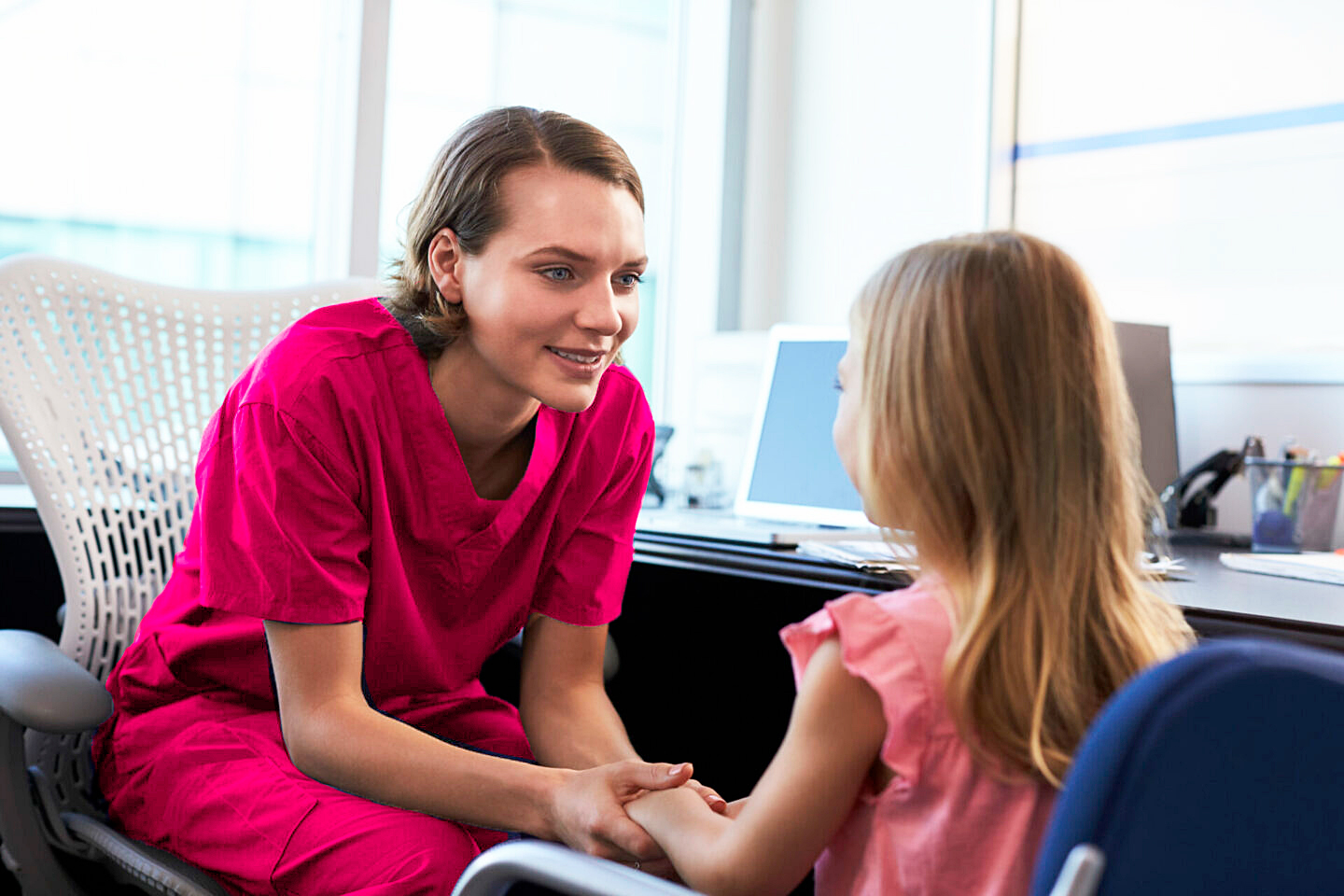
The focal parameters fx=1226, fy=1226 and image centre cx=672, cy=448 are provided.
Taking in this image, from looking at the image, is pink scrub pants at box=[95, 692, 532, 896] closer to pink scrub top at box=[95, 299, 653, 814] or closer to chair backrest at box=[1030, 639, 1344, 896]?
pink scrub top at box=[95, 299, 653, 814]

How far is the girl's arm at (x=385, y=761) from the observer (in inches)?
39.5

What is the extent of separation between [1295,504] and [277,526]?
4.02 ft

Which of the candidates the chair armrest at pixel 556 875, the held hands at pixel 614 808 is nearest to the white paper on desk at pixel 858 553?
the held hands at pixel 614 808

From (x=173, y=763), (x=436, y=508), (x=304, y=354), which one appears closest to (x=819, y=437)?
(x=436, y=508)

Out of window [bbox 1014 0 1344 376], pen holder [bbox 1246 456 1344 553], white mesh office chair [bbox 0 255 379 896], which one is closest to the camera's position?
white mesh office chair [bbox 0 255 379 896]

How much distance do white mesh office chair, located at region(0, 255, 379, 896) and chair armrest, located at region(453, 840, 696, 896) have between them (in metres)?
0.52

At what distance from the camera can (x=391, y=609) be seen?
1146mm

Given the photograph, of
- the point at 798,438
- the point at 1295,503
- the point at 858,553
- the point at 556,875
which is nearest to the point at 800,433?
the point at 798,438

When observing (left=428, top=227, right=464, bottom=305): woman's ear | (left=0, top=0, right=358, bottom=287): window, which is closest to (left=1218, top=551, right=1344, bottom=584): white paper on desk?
(left=428, top=227, right=464, bottom=305): woman's ear

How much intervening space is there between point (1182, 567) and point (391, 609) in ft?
2.69

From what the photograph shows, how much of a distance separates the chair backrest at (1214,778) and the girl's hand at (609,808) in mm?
449

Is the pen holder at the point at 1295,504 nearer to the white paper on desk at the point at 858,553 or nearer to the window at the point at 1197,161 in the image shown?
the window at the point at 1197,161

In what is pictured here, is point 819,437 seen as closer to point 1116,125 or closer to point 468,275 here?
point 468,275

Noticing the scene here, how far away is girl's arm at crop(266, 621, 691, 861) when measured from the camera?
1.00 m
